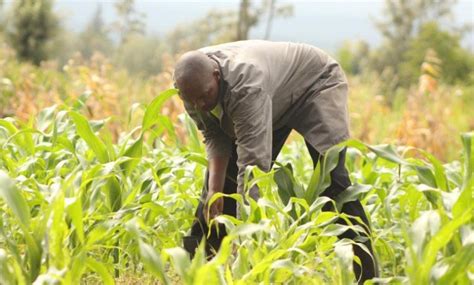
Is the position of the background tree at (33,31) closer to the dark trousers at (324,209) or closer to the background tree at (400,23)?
the background tree at (400,23)

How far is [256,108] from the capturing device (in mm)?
3703

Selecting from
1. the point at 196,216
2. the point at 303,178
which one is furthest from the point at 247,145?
the point at 303,178

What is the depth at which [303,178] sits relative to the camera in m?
5.75

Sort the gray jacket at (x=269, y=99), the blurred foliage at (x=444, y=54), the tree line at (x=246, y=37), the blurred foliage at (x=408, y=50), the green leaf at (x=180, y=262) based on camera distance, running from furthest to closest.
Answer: the blurred foliage at (x=444, y=54) → the tree line at (x=246, y=37) → the blurred foliage at (x=408, y=50) → the gray jacket at (x=269, y=99) → the green leaf at (x=180, y=262)

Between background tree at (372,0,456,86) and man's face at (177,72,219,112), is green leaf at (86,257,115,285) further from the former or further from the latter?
background tree at (372,0,456,86)

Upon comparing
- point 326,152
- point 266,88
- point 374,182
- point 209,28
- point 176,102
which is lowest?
point 209,28

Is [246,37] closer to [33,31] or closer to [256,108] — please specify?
[33,31]

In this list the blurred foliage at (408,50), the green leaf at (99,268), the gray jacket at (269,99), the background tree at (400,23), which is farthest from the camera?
the background tree at (400,23)

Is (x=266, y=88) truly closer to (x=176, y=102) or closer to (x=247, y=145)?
(x=247, y=145)

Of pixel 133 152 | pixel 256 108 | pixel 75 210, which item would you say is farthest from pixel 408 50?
pixel 75 210

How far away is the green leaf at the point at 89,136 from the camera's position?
4.20 metres

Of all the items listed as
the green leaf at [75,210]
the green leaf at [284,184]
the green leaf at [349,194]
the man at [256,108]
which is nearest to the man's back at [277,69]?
the man at [256,108]

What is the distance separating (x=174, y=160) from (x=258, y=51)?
1.05 meters

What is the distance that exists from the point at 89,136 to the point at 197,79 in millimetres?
872
